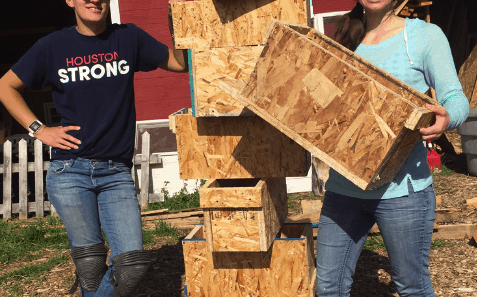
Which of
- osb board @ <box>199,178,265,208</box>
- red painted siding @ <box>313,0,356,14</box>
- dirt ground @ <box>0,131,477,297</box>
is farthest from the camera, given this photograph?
red painted siding @ <box>313,0,356,14</box>

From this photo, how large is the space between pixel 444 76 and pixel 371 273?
2936 mm

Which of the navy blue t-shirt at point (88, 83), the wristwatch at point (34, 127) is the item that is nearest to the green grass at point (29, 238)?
the wristwatch at point (34, 127)

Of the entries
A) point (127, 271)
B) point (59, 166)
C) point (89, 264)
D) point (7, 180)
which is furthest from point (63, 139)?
point (7, 180)

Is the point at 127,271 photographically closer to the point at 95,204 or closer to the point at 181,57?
the point at 95,204

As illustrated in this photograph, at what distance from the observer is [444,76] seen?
262 centimetres

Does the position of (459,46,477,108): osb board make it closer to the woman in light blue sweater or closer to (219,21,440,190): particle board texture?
the woman in light blue sweater

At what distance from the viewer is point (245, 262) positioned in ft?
13.3

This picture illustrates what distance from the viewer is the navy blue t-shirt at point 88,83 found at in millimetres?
3422

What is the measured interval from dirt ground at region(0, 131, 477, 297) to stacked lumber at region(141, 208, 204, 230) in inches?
20.2

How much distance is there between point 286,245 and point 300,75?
5.72ft

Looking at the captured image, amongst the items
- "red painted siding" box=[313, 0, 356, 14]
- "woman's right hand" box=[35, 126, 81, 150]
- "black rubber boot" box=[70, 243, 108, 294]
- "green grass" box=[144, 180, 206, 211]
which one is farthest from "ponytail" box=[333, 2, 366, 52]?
"red painted siding" box=[313, 0, 356, 14]

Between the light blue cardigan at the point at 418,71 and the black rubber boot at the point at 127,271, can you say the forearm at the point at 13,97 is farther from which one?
the light blue cardigan at the point at 418,71

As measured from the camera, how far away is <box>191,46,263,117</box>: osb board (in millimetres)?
3457

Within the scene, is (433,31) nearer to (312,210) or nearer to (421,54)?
(421,54)
